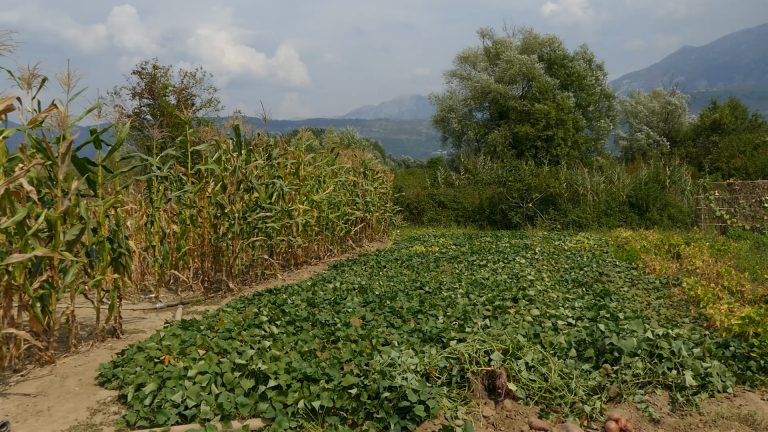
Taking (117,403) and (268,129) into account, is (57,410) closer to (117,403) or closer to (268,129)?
(117,403)

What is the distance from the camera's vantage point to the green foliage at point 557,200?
655 inches

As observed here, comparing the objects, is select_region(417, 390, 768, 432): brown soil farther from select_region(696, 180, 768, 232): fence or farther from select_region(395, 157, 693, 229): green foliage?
select_region(395, 157, 693, 229): green foliage

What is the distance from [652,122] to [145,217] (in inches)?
1511

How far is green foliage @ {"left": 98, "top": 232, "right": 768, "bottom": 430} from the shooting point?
3.56 meters

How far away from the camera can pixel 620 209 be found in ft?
55.7

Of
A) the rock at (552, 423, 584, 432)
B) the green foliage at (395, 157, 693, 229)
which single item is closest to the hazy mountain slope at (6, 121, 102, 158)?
the rock at (552, 423, 584, 432)

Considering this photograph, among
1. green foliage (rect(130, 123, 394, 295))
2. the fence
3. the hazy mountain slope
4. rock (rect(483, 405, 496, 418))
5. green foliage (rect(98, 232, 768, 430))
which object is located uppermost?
the hazy mountain slope

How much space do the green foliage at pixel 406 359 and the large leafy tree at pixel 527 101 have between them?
75.7ft

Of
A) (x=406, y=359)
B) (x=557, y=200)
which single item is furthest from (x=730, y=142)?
(x=406, y=359)

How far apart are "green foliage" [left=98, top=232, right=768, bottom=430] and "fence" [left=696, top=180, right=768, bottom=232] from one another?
1020 cm

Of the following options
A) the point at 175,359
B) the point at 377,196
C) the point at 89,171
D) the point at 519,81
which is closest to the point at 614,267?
the point at 377,196

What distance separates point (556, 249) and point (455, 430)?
8.58 metres

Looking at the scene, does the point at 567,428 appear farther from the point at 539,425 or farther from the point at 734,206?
the point at 734,206

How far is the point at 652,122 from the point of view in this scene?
37844 millimetres
